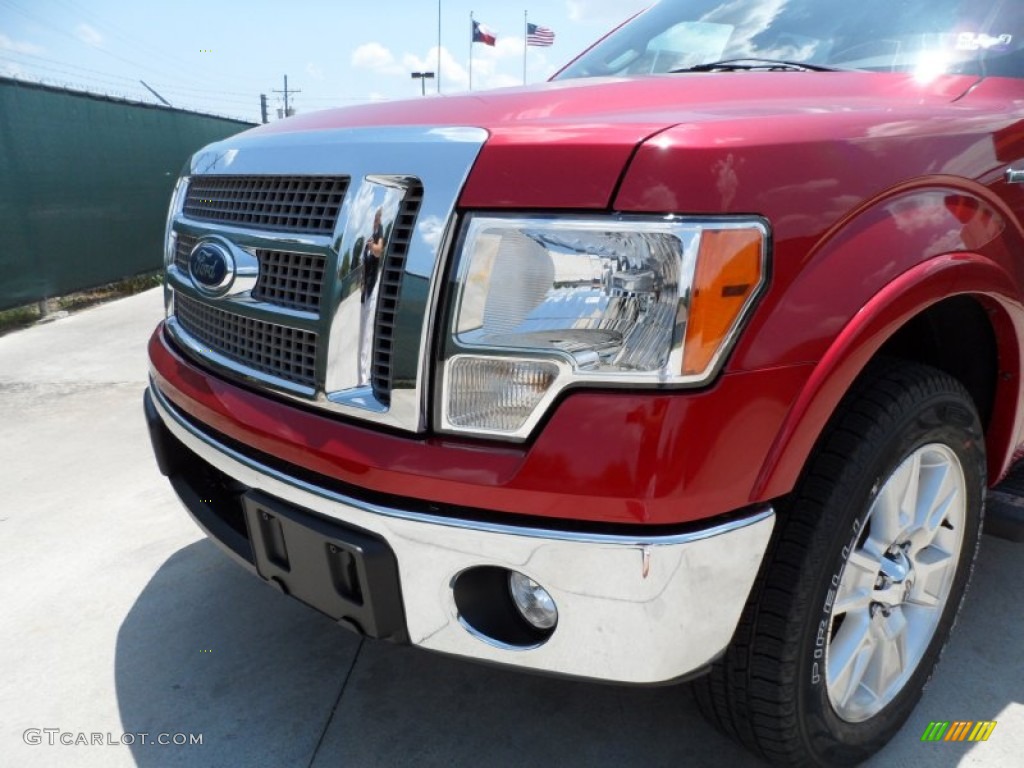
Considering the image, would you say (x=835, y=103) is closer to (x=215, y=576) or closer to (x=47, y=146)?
(x=215, y=576)

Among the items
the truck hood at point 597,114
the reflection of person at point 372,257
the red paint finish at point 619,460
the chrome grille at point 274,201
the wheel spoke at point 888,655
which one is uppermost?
the truck hood at point 597,114

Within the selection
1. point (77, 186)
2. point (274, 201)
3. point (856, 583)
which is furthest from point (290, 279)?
point (77, 186)

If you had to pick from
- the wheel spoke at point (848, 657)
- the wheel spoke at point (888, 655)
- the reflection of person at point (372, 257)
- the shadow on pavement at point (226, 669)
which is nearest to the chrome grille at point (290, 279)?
the reflection of person at point (372, 257)

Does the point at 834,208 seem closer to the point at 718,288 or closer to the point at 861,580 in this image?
the point at 718,288

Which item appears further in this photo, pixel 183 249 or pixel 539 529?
pixel 183 249

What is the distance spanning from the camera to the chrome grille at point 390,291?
1378 mm

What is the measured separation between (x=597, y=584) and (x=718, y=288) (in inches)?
20.0

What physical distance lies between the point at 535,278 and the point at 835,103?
75 cm

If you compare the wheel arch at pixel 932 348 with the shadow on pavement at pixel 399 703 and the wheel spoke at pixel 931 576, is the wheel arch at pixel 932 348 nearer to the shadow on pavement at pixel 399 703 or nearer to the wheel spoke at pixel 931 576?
the wheel spoke at pixel 931 576

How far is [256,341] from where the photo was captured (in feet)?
5.66

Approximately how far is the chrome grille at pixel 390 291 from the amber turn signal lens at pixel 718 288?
0.49 metres

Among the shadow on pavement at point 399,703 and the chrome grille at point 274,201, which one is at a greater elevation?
the chrome grille at point 274,201

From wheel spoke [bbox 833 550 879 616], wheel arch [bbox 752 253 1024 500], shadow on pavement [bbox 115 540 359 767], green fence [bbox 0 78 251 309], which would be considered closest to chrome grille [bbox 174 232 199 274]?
shadow on pavement [bbox 115 540 359 767]

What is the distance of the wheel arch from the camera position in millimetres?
1318
